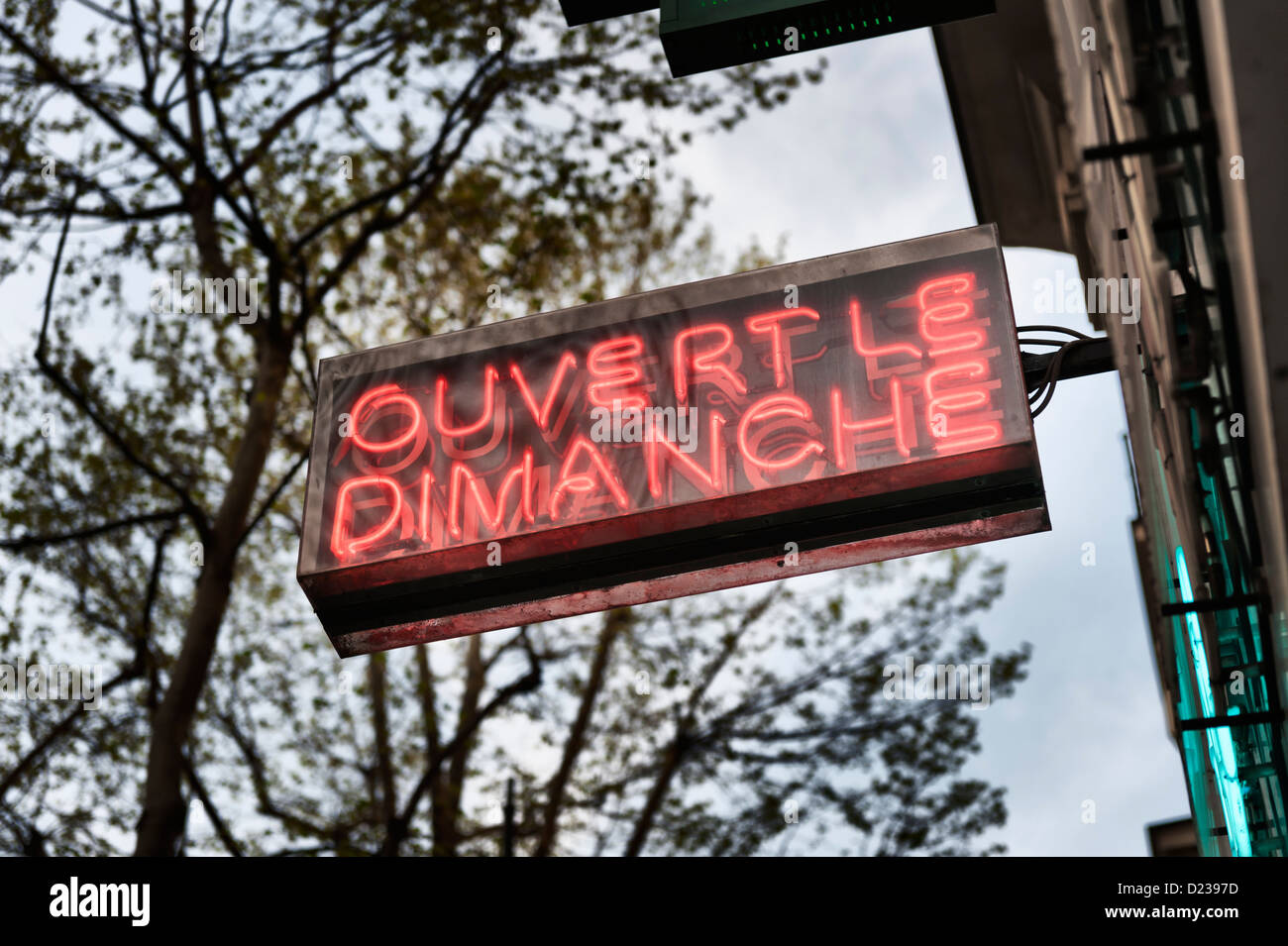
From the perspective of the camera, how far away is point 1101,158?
115 inches

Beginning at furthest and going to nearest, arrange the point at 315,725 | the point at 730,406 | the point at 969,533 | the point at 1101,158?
the point at 315,725 < the point at 730,406 < the point at 969,533 < the point at 1101,158

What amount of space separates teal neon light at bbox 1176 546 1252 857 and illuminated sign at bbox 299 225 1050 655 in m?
1.59

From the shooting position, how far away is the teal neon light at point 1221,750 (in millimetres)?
4801

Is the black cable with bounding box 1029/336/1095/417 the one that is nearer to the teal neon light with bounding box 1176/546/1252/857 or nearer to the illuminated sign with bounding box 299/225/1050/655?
the illuminated sign with bounding box 299/225/1050/655

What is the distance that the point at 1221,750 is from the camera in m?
4.86

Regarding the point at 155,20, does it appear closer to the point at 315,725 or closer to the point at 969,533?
the point at 315,725

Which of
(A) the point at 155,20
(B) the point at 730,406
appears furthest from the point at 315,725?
(B) the point at 730,406

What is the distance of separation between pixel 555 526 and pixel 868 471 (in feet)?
3.51

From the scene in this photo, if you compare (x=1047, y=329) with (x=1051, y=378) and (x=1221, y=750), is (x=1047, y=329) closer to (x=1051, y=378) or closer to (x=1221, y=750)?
(x=1051, y=378)
